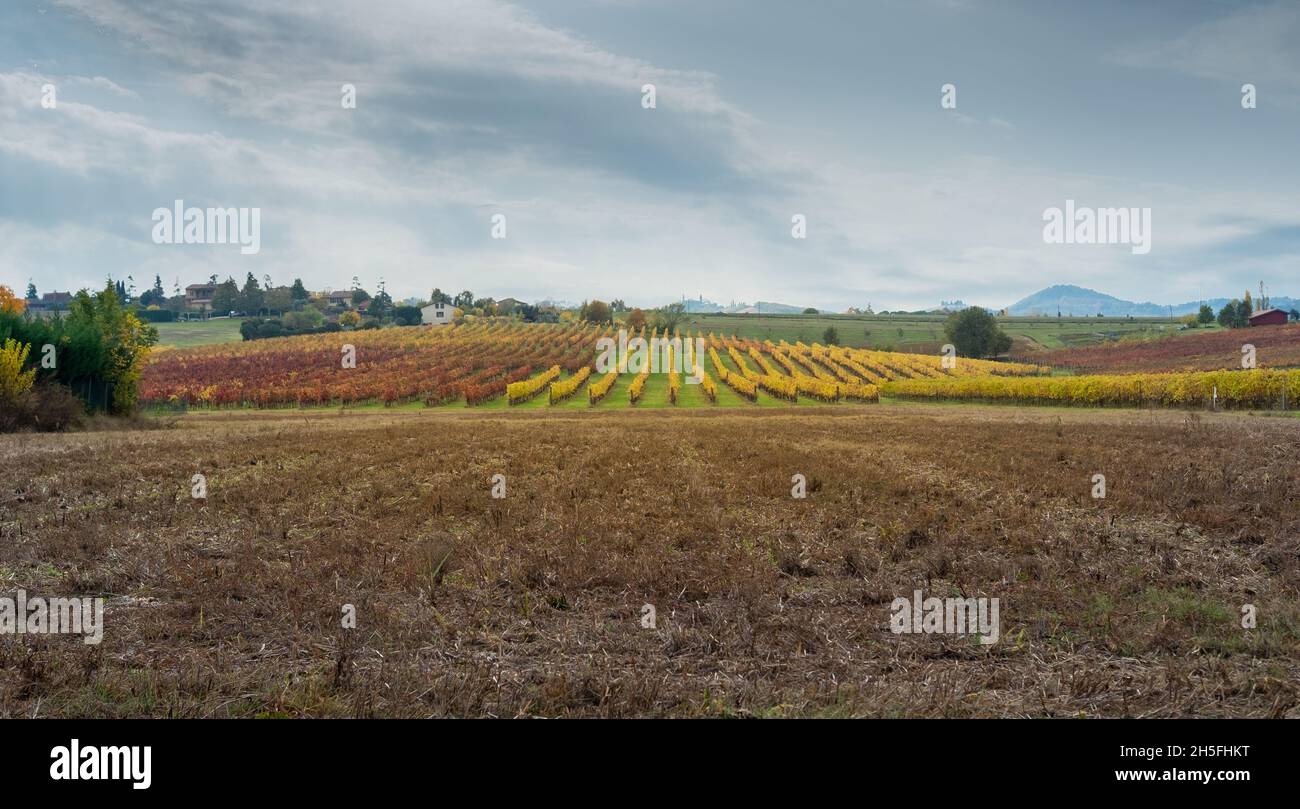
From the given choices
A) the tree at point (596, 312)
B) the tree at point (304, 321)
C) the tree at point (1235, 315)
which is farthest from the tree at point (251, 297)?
the tree at point (1235, 315)

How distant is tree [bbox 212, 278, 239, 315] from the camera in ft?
608

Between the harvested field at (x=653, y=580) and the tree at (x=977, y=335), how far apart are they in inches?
4339

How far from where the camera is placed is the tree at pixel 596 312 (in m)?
176

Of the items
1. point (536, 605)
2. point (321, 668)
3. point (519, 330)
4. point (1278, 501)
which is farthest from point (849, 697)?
point (519, 330)

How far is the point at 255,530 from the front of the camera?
39.0 ft

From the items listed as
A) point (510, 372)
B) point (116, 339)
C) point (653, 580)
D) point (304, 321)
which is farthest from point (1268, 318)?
point (304, 321)

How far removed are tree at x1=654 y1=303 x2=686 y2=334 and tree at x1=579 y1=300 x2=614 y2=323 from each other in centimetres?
1399

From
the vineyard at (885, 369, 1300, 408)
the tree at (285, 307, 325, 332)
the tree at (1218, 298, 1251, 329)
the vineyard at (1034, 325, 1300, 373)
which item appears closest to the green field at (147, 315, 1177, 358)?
the tree at (1218, 298, 1251, 329)

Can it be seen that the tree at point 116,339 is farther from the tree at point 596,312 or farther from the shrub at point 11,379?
the tree at point 596,312

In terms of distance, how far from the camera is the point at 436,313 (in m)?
Answer: 186
